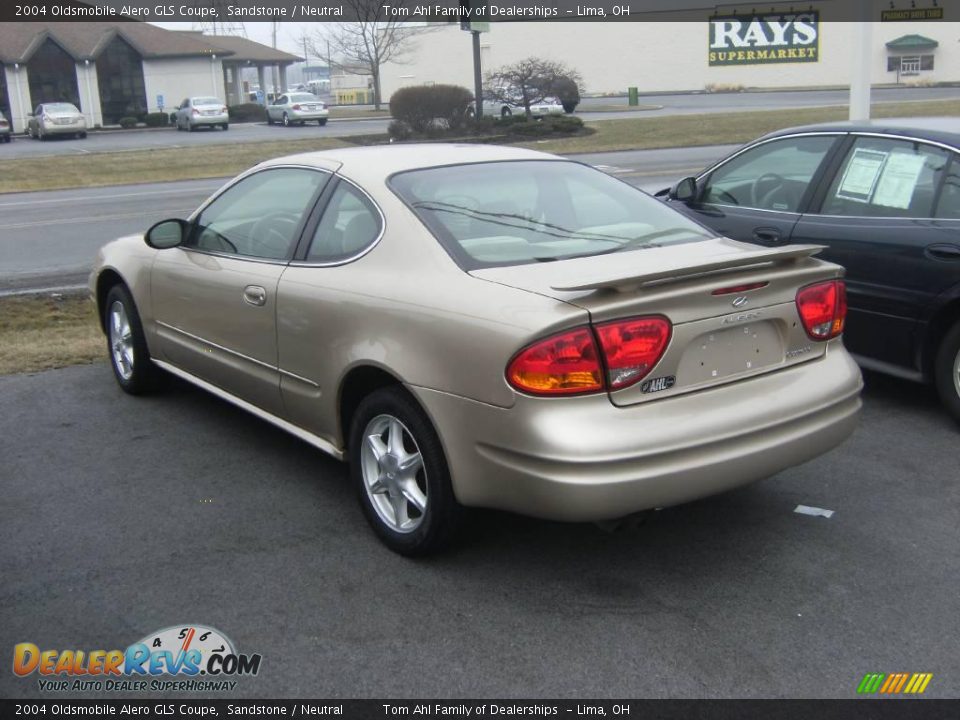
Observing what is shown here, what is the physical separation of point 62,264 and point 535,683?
34.3 ft

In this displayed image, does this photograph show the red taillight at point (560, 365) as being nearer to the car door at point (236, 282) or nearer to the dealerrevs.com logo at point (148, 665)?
the dealerrevs.com logo at point (148, 665)

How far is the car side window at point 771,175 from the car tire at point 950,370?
1.28 m

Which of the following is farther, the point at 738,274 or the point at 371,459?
the point at 371,459

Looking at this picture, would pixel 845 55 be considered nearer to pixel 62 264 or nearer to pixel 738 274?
pixel 62 264

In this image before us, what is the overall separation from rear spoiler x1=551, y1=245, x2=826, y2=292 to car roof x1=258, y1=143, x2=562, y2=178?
133cm

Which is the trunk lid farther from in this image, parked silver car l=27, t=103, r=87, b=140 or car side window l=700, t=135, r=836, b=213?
parked silver car l=27, t=103, r=87, b=140

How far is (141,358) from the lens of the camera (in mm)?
6262

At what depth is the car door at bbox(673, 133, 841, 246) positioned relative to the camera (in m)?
6.35

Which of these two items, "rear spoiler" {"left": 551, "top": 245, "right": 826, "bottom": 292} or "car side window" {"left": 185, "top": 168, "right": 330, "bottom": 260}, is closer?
"rear spoiler" {"left": 551, "top": 245, "right": 826, "bottom": 292}
